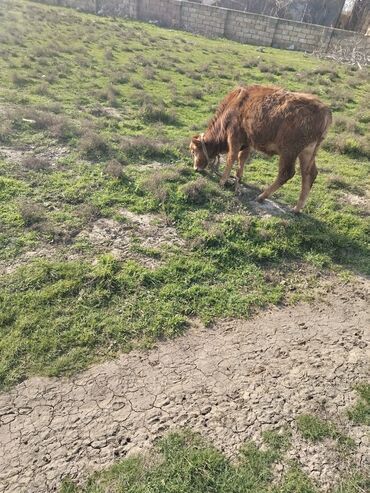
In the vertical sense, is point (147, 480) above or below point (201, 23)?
below

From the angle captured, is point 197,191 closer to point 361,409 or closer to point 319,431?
point 361,409

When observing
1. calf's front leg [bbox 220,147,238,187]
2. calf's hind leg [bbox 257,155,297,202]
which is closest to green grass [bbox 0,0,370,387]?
calf's front leg [bbox 220,147,238,187]

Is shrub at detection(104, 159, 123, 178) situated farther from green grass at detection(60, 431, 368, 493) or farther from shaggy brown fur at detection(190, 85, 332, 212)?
green grass at detection(60, 431, 368, 493)

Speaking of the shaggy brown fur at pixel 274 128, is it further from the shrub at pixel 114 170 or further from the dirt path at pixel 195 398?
the dirt path at pixel 195 398

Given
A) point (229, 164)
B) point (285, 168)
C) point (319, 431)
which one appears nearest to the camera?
point (319, 431)

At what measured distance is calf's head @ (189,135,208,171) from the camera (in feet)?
26.8

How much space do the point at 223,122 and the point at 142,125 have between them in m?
3.95

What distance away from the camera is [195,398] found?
4.03m

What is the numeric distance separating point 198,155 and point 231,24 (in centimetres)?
2745

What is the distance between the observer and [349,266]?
6164mm

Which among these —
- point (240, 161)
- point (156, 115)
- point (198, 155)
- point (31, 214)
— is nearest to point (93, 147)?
point (198, 155)

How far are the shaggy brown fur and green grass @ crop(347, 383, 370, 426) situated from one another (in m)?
3.86

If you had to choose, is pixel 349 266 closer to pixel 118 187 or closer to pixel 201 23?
pixel 118 187

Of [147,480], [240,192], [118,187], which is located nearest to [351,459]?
[147,480]
